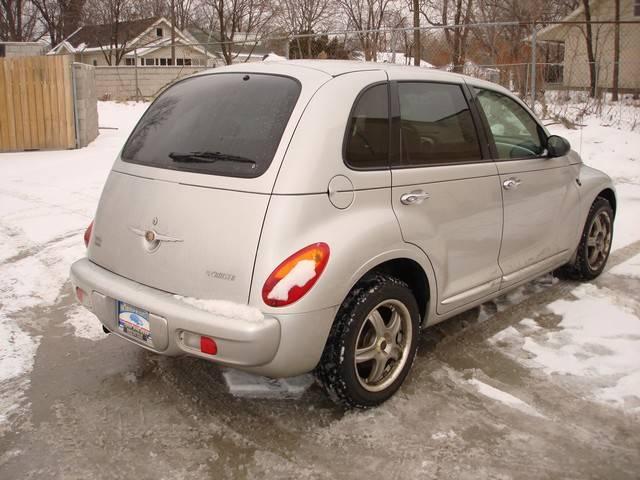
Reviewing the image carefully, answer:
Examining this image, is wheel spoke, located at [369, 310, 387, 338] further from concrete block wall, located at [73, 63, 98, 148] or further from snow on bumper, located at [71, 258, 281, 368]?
concrete block wall, located at [73, 63, 98, 148]

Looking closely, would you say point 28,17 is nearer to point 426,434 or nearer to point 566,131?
point 566,131

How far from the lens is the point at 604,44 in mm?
23562

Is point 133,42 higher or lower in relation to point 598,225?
higher

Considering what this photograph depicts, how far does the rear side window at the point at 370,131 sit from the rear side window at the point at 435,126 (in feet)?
0.43

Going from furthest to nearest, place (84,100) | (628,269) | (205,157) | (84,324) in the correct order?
(84,100)
(628,269)
(84,324)
(205,157)

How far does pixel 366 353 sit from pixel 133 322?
46.3 inches

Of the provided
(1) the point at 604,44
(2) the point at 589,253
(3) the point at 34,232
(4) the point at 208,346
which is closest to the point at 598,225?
(2) the point at 589,253

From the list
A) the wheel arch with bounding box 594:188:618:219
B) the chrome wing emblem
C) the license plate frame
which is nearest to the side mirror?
the wheel arch with bounding box 594:188:618:219

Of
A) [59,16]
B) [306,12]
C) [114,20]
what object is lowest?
[306,12]

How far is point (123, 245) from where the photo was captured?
3230mm

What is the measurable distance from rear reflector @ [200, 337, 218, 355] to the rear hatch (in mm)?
201

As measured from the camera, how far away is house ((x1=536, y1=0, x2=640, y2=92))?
24.6m

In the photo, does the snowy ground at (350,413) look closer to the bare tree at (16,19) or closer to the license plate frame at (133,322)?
the license plate frame at (133,322)

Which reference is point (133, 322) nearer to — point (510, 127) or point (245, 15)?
point (510, 127)
